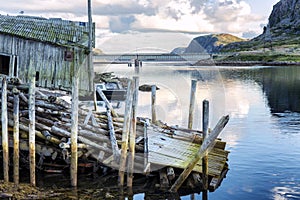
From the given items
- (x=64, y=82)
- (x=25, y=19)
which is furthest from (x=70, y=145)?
(x=25, y=19)

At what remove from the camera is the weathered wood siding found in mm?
27438

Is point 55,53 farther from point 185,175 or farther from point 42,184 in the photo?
point 185,175

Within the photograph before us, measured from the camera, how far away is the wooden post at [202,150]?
624 inches

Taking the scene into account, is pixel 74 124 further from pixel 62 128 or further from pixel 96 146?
pixel 62 128

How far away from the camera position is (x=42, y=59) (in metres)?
27.8

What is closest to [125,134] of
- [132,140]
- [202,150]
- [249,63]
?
[132,140]

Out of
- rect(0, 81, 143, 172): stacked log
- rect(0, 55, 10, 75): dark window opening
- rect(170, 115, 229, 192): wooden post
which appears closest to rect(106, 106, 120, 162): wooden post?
rect(0, 81, 143, 172): stacked log

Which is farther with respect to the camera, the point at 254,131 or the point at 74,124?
the point at 254,131

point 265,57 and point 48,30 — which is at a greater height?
point 265,57

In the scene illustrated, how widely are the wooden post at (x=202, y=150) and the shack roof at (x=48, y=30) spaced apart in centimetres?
1478

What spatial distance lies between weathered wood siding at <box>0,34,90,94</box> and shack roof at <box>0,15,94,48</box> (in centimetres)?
40

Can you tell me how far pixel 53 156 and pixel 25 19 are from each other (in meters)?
15.1

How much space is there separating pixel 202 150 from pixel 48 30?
1647 centimetres

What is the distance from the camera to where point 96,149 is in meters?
17.5
